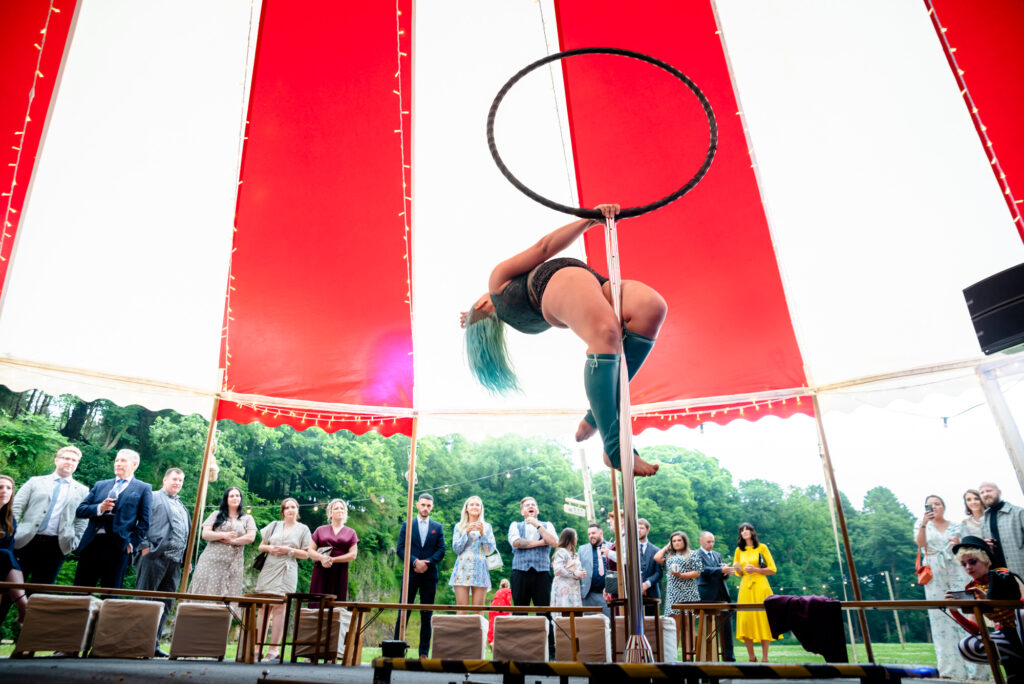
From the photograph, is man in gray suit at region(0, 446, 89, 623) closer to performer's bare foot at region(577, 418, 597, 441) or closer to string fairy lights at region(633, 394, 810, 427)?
performer's bare foot at region(577, 418, 597, 441)

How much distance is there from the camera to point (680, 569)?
546 cm

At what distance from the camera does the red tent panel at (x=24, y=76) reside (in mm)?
3350

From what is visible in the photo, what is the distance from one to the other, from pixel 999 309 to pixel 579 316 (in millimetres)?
3466

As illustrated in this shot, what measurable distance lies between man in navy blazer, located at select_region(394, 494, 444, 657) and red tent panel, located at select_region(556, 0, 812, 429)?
2242 mm

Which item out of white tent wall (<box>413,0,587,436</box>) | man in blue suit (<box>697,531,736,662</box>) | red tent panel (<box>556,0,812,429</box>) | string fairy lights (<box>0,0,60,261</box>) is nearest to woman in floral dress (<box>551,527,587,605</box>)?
man in blue suit (<box>697,531,736,662</box>)

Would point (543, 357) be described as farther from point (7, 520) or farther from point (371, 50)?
point (7, 520)

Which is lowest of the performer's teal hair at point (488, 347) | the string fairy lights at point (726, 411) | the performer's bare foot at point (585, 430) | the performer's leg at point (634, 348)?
the performer's bare foot at point (585, 430)

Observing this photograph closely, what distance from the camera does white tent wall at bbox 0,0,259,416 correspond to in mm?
3861

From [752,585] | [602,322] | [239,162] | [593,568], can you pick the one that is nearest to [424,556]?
[593,568]

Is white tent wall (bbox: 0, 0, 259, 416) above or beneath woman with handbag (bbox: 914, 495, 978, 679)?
above

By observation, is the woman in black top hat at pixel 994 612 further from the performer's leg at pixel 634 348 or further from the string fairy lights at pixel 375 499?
the string fairy lights at pixel 375 499

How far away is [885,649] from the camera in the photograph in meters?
14.4

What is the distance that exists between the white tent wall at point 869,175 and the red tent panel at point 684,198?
18 centimetres

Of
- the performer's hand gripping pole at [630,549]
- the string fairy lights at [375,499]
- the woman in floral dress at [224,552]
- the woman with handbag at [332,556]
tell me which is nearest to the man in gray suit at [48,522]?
the woman in floral dress at [224,552]
